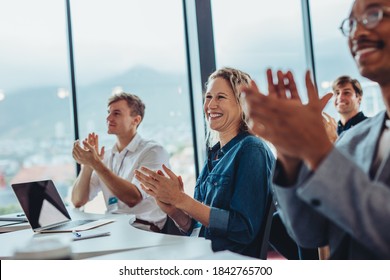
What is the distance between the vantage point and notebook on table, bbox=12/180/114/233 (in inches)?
71.5

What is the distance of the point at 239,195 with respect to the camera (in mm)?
1665

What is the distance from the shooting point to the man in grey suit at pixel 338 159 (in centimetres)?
77

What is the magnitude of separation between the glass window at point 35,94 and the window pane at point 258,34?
60.5 inches

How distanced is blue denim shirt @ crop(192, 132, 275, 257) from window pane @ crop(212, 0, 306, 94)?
2.54m

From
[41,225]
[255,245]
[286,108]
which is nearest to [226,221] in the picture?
[255,245]

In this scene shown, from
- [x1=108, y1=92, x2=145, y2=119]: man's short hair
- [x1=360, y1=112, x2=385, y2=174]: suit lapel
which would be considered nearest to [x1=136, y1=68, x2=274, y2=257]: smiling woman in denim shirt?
[x1=360, y1=112, x2=385, y2=174]: suit lapel

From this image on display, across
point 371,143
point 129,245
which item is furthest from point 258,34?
point 371,143

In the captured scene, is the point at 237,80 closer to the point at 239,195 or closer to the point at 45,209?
the point at 239,195

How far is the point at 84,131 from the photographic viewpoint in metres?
3.80

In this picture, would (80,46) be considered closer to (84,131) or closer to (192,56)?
(84,131)

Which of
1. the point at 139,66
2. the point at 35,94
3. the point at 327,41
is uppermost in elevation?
the point at 327,41

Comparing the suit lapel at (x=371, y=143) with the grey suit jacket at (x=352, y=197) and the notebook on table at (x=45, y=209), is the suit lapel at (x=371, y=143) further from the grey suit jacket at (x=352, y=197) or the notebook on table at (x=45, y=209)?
the notebook on table at (x=45, y=209)

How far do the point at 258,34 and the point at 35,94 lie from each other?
2241 millimetres
